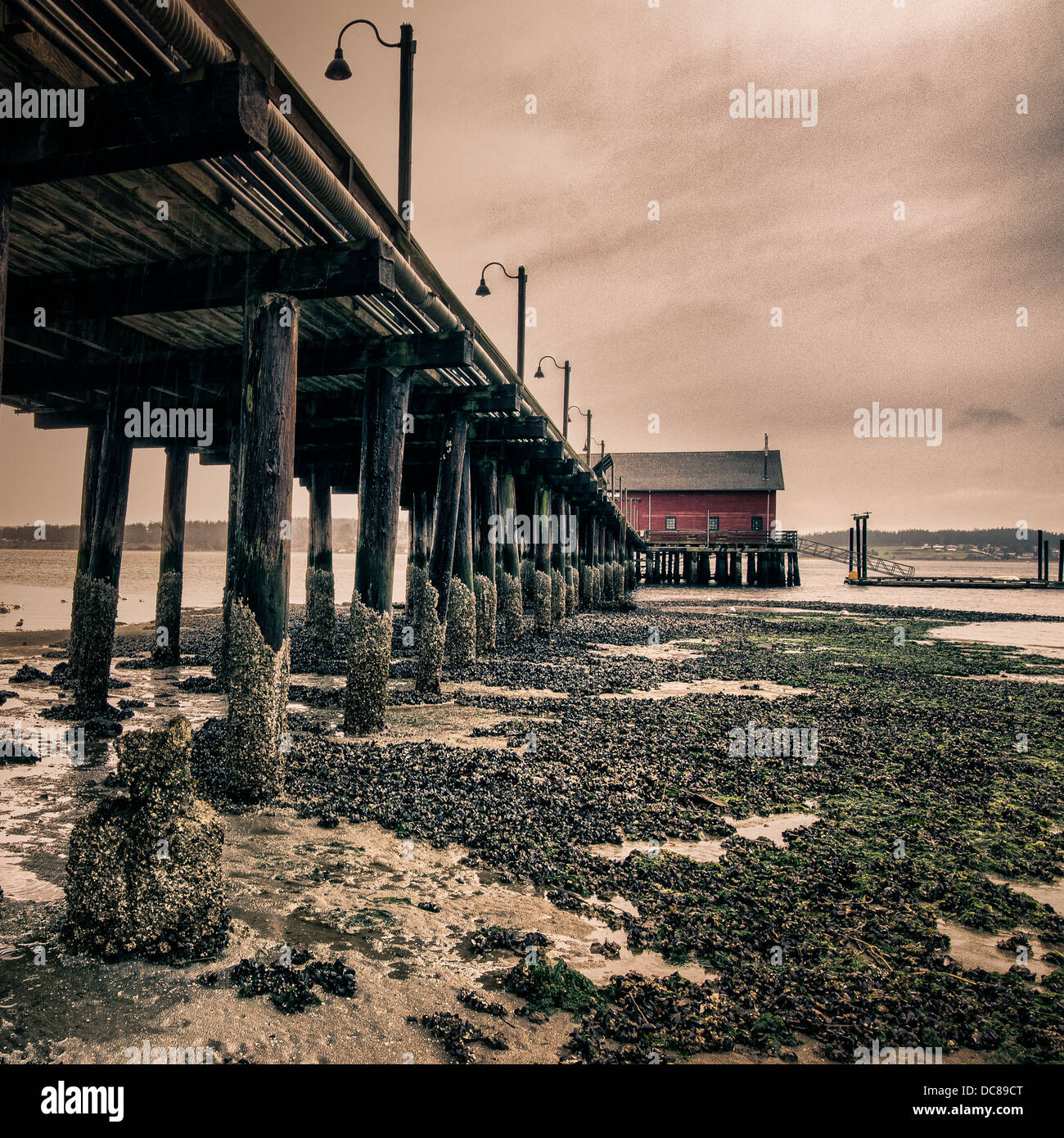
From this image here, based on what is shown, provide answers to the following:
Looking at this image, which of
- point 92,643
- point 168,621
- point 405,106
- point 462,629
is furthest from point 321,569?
point 405,106

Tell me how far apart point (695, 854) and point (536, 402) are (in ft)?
37.8

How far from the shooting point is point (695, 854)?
5.05 meters

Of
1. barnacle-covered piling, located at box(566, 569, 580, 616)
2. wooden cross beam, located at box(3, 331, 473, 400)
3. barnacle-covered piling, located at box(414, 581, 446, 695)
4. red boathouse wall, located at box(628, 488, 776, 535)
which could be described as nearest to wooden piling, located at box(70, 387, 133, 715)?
wooden cross beam, located at box(3, 331, 473, 400)

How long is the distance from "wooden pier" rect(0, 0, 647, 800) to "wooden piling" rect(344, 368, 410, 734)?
0.09ft

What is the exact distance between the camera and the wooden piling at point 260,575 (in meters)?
5.70

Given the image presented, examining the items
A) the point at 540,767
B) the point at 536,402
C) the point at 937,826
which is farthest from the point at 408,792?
the point at 536,402

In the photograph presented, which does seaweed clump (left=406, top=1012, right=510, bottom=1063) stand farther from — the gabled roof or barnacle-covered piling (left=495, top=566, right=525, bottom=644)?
the gabled roof

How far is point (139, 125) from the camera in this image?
3.91 m

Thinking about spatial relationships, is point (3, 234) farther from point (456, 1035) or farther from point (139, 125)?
point (456, 1035)

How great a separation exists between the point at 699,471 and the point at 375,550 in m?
61.0

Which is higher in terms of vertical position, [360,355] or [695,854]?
[360,355]

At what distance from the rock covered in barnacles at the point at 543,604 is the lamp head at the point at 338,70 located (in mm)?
13953

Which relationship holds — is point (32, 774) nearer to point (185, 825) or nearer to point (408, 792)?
point (408, 792)
